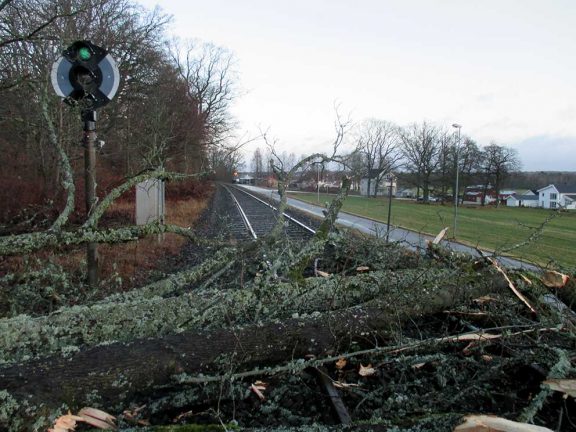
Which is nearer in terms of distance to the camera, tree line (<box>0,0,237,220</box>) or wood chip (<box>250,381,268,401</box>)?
wood chip (<box>250,381,268,401</box>)

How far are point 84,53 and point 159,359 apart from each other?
3.38 metres

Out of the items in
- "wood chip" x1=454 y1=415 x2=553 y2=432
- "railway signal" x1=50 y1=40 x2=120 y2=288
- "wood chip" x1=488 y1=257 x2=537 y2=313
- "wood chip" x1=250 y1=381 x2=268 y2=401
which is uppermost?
"railway signal" x1=50 y1=40 x2=120 y2=288

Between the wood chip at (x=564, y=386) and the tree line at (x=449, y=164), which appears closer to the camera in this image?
the wood chip at (x=564, y=386)

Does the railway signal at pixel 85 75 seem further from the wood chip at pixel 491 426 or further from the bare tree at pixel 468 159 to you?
the bare tree at pixel 468 159

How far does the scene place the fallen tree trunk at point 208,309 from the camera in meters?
2.63

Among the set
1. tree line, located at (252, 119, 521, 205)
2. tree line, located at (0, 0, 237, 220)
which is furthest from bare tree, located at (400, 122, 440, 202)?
tree line, located at (0, 0, 237, 220)

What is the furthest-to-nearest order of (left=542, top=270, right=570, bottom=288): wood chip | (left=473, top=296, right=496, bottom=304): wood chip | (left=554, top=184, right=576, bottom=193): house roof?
(left=554, top=184, right=576, bottom=193): house roof → (left=542, top=270, right=570, bottom=288): wood chip → (left=473, top=296, right=496, bottom=304): wood chip

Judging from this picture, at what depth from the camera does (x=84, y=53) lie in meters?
4.30

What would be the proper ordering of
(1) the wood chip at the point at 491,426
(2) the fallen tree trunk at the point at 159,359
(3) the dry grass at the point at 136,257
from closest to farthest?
(1) the wood chip at the point at 491,426 < (2) the fallen tree trunk at the point at 159,359 < (3) the dry grass at the point at 136,257

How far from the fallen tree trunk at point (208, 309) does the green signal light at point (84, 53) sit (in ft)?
8.45

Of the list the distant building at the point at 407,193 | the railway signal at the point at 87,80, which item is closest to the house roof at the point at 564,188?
→ the distant building at the point at 407,193

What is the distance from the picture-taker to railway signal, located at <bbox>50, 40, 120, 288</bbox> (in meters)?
4.23

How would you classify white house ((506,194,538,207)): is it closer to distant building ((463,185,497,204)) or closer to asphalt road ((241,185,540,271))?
distant building ((463,185,497,204))

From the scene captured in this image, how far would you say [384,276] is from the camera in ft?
13.0
